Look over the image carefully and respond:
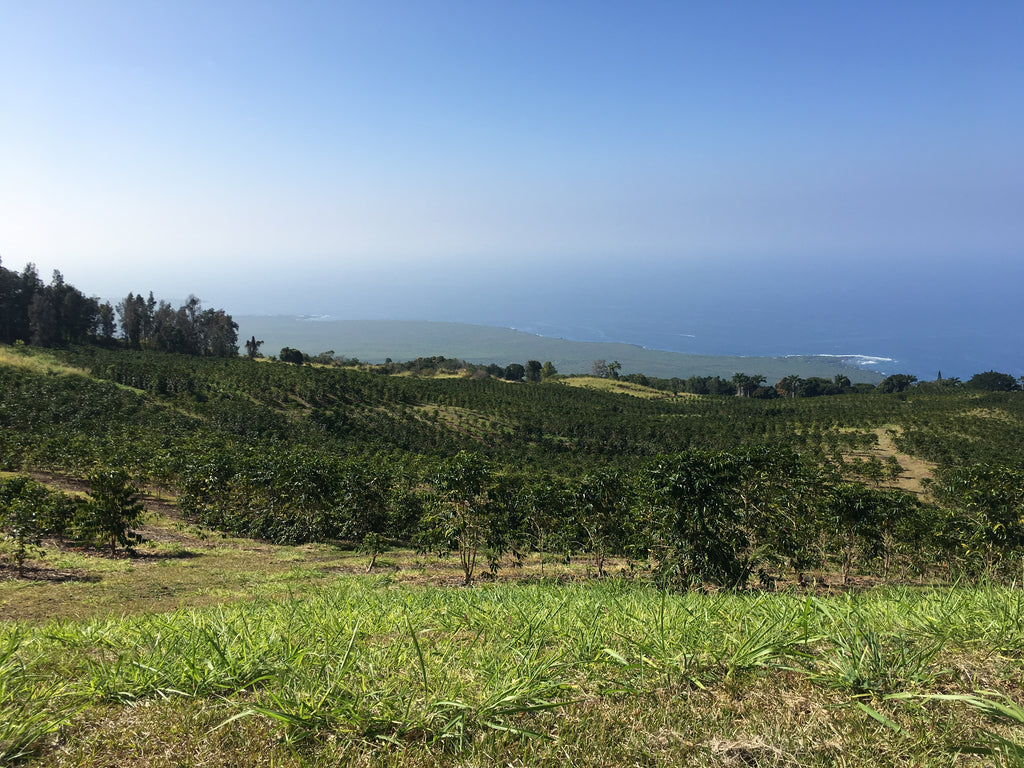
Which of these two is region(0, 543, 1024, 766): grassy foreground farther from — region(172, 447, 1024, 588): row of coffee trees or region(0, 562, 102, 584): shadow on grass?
region(0, 562, 102, 584): shadow on grass

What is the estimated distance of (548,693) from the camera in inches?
87.0

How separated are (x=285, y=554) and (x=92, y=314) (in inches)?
3702

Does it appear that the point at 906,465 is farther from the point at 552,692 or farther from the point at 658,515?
the point at 552,692

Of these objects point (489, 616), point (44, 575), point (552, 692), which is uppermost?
point (552, 692)

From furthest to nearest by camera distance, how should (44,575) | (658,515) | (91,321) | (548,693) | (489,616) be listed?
(91,321) < (44,575) < (658,515) < (489,616) < (548,693)

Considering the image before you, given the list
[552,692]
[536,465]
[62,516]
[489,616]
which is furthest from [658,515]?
[536,465]

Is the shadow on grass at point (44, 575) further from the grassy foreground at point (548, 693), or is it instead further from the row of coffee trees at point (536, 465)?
the grassy foreground at point (548, 693)

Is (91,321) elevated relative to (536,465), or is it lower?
elevated

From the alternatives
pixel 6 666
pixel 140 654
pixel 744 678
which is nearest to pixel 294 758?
pixel 140 654

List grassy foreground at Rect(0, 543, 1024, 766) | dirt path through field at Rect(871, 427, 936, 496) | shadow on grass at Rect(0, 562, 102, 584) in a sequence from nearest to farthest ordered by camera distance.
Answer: grassy foreground at Rect(0, 543, 1024, 766) → shadow on grass at Rect(0, 562, 102, 584) → dirt path through field at Rect(871, 427, 936, 496)

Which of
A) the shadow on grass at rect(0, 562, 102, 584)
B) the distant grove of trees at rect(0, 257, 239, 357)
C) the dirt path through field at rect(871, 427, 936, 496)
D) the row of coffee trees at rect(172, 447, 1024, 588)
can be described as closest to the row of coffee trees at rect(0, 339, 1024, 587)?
the row of coffee trees at rect(172, 447, 1024, 588)

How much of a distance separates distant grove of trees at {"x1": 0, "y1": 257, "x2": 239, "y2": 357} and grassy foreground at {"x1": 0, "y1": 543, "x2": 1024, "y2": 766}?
322ft

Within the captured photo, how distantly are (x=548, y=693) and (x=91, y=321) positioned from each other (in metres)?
111

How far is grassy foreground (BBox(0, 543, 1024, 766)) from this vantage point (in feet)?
6.05
